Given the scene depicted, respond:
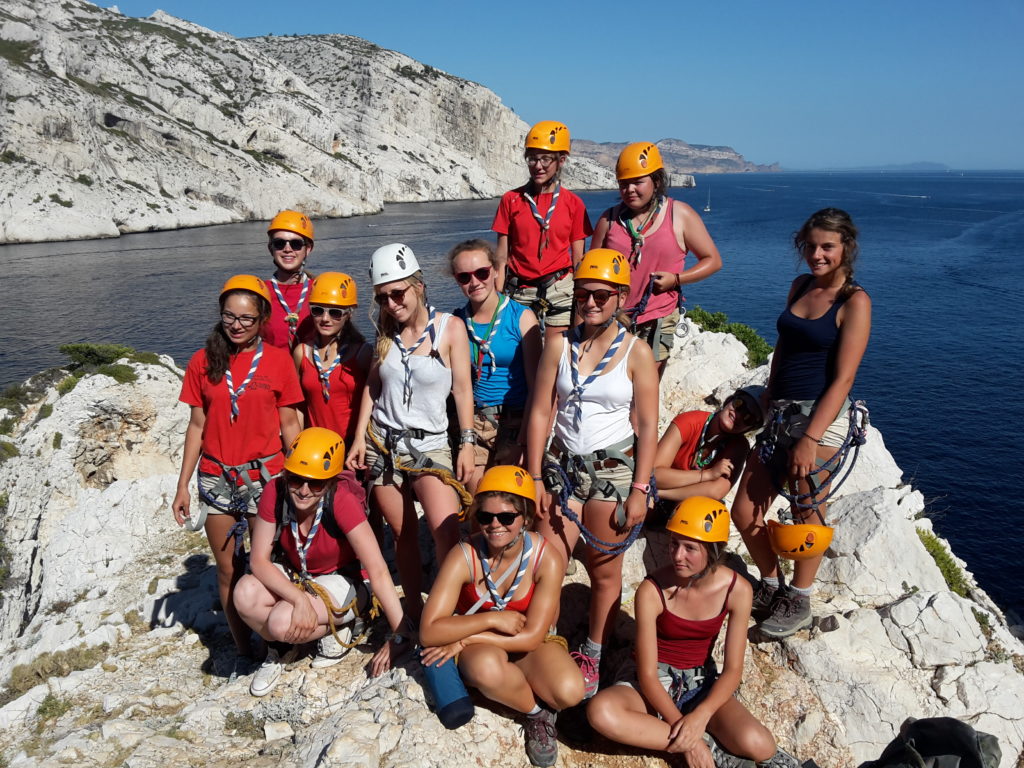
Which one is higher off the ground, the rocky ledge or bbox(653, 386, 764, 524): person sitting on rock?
bbox(653, 386, 764, 524): person sitting on rock

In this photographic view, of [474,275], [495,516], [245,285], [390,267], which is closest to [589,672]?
[495,516]

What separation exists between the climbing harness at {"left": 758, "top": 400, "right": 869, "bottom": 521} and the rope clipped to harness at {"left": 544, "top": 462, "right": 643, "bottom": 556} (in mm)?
1317

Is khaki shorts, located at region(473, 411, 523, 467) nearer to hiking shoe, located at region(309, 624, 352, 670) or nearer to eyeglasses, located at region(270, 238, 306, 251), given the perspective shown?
hiking shoe, located at region(309, 624, 352, 670)

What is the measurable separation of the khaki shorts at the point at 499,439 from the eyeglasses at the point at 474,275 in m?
1.16

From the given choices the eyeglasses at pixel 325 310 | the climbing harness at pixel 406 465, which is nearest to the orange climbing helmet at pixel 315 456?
the climbing harness at pixel 406 465

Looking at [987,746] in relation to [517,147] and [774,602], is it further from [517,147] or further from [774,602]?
[517,147]

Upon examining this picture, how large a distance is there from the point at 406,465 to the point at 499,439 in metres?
0.92

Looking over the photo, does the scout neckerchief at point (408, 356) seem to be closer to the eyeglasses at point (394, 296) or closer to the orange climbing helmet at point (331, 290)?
the eyeglasses at point (394, 296)

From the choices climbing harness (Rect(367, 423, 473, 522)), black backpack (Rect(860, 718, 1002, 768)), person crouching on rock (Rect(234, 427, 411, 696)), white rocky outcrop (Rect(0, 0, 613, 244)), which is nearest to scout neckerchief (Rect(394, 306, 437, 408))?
climbing harness (Rect(367, 423, 473, 522))

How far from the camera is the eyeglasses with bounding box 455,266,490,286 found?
540cm

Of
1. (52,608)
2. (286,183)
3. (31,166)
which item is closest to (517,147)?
(286,183)

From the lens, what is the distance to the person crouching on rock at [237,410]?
220 inches

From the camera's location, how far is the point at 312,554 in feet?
18.4

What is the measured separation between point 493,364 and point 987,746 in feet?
13.4
